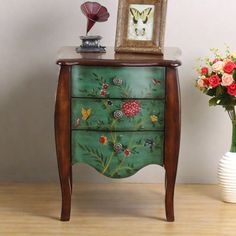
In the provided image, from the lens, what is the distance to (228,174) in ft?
11.9

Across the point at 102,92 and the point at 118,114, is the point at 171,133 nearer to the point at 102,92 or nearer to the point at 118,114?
the point at 118,114

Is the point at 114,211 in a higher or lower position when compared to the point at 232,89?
lower

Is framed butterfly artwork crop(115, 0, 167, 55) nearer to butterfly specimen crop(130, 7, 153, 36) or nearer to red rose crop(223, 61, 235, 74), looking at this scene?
butterfly specimen crop(130, 7, 153, 36)

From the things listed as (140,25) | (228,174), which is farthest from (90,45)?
(228,174)

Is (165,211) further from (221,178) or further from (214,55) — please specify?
(214,55)

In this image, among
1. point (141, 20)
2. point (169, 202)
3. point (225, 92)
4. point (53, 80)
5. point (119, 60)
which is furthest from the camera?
point (53, 80)

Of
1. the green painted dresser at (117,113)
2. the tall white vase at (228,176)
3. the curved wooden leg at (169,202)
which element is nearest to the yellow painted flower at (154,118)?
the green painted dresser at (117,113)

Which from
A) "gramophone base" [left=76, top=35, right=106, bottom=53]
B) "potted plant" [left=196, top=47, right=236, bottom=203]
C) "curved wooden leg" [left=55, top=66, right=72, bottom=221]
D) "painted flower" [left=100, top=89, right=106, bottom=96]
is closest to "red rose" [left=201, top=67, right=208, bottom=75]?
"potted plant" [left=196, top=47, right=236, bottom=203]

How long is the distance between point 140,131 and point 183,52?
2.51 ft

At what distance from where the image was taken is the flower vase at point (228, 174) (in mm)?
3617

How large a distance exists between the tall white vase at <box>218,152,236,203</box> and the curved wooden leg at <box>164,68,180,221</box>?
40 cm

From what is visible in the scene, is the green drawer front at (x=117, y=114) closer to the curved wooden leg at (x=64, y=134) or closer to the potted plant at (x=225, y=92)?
the curved wooden leg at (x=64, y=134)

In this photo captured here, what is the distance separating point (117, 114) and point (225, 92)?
0.61 metres

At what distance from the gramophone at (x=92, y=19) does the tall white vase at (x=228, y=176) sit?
0.79m
